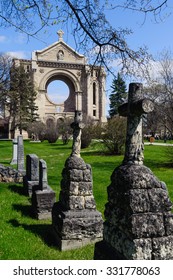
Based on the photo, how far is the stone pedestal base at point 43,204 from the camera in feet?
22.9

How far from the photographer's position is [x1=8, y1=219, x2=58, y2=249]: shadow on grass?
552 cm

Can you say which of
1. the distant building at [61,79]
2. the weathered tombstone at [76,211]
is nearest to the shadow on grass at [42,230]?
the weathered tombstone at [76,211]

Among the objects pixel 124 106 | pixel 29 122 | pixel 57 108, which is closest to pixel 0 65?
pixel 29 122

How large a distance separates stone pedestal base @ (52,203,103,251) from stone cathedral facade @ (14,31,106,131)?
53140mm

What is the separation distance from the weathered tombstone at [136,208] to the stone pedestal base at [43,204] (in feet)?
12.3

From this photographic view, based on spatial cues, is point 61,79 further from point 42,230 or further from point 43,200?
point 42,230

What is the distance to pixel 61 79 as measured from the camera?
209ft

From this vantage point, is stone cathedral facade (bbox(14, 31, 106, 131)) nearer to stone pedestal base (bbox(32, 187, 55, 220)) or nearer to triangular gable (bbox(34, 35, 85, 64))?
triangular gable (bbox(34, 35, 85, 64))

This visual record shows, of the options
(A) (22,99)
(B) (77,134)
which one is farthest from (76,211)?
(A) (22,99)

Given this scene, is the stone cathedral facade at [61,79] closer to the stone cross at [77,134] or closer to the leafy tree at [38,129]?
the leafy tree at [38,129]

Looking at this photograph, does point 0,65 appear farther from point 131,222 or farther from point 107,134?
point 131,222

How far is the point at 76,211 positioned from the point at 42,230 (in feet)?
3.56

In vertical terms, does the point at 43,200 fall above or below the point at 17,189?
above

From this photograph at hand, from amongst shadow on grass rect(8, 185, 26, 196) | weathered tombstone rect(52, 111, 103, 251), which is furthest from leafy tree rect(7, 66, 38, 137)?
weathered tombstone rect(52, 111, 103, 251)
